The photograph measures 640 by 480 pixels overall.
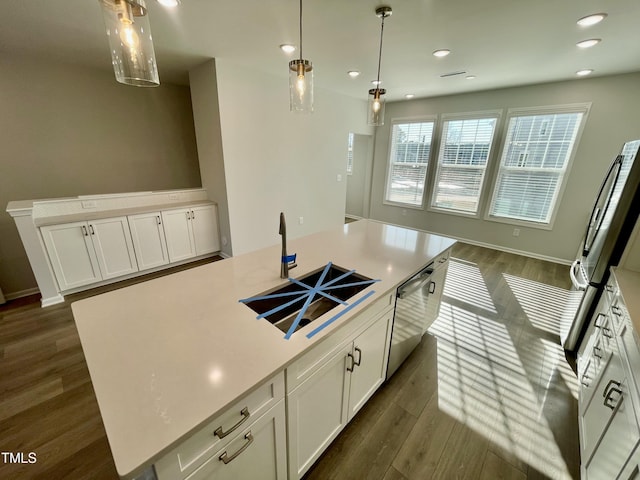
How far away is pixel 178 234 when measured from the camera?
350cm

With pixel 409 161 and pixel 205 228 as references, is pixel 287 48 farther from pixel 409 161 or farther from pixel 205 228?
pixel 409 161

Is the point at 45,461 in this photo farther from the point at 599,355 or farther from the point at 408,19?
the point at 408,19

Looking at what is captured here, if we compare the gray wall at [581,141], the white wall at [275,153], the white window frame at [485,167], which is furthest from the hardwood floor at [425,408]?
the white window frame at [485,167]

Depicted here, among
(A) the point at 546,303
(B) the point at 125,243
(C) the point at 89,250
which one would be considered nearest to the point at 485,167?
(A) the point at 546,303

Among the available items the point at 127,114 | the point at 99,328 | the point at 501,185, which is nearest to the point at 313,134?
the point at 127,114

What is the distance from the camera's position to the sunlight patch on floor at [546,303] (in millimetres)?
2336

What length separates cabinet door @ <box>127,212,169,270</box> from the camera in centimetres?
316

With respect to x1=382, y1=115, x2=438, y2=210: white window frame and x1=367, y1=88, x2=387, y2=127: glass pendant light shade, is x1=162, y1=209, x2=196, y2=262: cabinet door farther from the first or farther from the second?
x1=382, y1=115, x2=438, y2=210: white window frame

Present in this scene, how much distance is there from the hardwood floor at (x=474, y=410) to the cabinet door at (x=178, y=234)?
3056mm

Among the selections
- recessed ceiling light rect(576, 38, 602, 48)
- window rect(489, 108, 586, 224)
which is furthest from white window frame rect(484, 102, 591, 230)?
recessed ceiling light rect(576, 38, 602, 48)

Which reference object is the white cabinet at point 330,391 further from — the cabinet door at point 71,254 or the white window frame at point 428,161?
the white window frame at point 428,161

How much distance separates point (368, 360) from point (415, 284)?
0.58 meters

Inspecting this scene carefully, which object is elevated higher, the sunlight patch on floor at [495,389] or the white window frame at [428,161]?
the white window frame at [428,161]

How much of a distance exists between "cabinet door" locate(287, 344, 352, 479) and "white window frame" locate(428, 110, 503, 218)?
4418 millimetres
